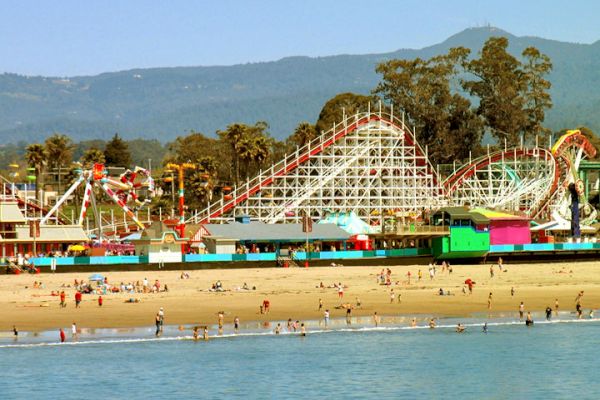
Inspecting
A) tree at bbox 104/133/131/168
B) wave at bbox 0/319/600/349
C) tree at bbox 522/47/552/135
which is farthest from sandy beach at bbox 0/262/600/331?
tree at bbox 104/133/131/168

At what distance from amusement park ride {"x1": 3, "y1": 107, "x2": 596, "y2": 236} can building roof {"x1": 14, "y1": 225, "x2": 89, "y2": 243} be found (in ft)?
29.4

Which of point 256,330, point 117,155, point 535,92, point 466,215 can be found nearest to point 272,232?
point 466,215

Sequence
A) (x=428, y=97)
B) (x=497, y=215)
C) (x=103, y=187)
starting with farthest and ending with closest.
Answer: (x=428, y=97)
(x=103, y=187)
(x=497, y=215)

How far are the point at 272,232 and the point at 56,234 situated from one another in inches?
592

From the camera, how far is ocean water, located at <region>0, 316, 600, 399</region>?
133 ft

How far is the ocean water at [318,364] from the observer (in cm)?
4059

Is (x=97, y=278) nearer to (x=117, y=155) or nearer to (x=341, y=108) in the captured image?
(x=341, y=108)

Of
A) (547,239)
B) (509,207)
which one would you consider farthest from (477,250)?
(509,207)

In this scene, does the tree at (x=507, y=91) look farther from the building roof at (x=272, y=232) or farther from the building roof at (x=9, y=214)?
the building roof at (x=9, y=214)

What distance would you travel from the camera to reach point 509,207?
10112cm

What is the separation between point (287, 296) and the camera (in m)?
60.7

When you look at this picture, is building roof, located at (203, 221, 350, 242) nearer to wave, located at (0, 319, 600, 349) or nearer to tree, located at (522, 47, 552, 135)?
wave, located at (0, 319, 600, 349)

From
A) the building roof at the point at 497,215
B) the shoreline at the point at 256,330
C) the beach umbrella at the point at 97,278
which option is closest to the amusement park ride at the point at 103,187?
the beach umbrella at the point at 97,278

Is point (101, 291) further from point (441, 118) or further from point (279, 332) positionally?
point (441, 118)
